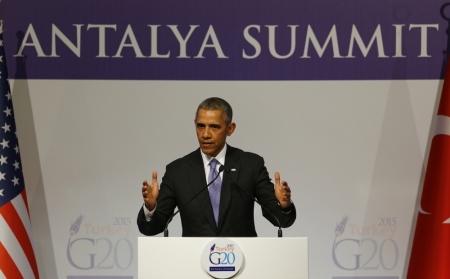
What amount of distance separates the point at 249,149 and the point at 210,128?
147cm

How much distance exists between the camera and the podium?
2473 mm

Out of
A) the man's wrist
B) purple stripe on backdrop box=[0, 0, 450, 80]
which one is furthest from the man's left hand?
purple stripe on backdrop box=[0, 0, 450, 80]

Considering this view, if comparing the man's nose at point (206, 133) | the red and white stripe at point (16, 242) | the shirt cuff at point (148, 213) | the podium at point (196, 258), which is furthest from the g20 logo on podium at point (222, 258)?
the red and white stripe at point (16, 242)

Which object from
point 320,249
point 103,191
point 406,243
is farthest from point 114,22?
point 406,243

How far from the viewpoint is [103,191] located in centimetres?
452

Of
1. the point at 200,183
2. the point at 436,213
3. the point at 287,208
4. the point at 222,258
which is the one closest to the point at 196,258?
the point at 222,258

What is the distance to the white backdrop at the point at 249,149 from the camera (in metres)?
4.49

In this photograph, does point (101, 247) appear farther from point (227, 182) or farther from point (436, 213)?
point (436, 213)

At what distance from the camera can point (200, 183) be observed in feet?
10.2

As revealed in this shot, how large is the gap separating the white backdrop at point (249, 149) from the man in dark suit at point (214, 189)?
132cm

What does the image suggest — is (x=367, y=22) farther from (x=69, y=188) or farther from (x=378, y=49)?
(x=69, y=188)

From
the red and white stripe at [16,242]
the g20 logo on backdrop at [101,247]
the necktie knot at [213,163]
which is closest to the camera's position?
the necktie knot at [213,163]

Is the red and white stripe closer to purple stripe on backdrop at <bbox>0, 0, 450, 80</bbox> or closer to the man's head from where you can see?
purple stripe on backdrop at <bbox>0, 0, 450, 80</bbox>

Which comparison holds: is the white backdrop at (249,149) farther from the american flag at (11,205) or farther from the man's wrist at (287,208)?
the man's wrist at (287,208)
